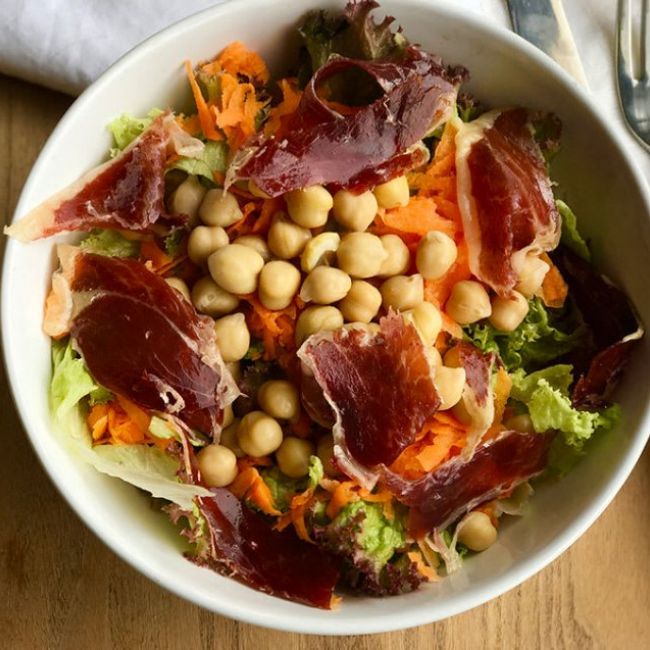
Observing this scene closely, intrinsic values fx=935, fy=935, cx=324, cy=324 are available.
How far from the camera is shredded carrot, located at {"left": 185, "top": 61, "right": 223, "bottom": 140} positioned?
1.46 metres

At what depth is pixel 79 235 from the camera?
149 cm

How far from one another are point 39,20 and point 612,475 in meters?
1.28

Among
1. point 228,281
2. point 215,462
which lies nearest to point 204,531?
point 215,462

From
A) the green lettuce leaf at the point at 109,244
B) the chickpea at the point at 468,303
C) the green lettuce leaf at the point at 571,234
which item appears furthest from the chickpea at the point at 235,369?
the green lettuce leaf at the point at 571,234

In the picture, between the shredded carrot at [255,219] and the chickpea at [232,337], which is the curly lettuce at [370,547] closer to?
the chickpea at [232,337]

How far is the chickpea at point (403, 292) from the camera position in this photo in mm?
1425

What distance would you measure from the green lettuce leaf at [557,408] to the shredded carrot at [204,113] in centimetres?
61

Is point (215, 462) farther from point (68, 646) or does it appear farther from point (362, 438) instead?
point (68, 646)

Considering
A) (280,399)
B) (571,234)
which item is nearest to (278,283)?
(280,399)

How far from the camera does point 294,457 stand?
1.43 meters

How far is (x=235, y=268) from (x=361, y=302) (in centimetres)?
20

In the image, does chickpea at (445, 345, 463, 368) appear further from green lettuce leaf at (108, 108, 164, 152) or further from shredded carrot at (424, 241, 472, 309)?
green lettuce leaf at (108, 108, 164, 152)

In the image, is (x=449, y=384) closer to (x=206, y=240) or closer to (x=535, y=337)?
(x=535, y=337)

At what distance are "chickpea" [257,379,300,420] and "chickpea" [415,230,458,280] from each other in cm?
27
